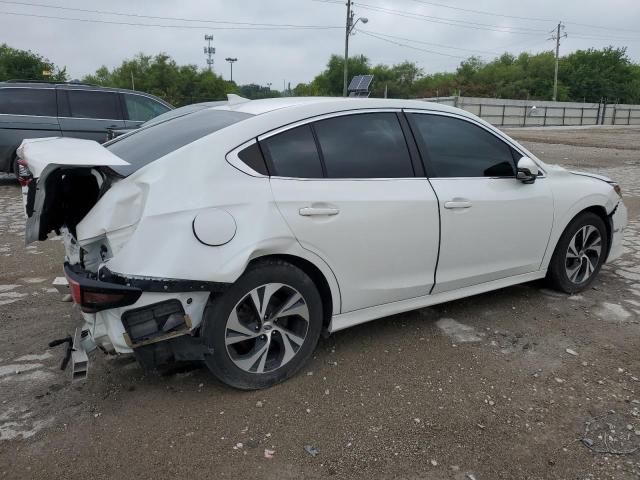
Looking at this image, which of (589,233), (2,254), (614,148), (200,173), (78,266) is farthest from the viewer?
(614,148)

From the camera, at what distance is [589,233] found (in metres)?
4.43

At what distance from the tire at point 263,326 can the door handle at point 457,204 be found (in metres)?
1.08

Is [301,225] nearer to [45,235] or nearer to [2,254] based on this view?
[45,235]

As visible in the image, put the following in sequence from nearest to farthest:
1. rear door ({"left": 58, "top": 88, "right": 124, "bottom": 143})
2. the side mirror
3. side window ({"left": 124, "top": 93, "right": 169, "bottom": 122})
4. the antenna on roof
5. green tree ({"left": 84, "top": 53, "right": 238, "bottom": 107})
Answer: the antenna on roof < the side mirror < rear door ({"left": 58, "top": 88, "right": 124, "bottom": 143}) < side window ({"left": 124, "top": 93, "right": 169, "bottom": 122}) < green tree ({"left": 84, "top": 53, "right": 238, "bottom": 107})

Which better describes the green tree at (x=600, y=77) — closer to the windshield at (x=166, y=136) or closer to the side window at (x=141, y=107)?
the side window at (x=141, y=107)

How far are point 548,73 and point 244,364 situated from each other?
263 ft

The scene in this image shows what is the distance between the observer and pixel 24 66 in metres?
46.8

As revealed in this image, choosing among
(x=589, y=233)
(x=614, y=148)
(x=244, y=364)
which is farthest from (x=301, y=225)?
(x=614, y=148)

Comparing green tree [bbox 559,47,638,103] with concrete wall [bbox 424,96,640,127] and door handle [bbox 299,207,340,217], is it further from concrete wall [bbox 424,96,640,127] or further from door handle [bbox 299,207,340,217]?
door handle [bbox 299,207,340,217]

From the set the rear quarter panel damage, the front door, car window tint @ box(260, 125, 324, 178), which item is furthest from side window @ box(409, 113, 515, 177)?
the rear quarter panel damage

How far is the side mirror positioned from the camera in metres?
3.83

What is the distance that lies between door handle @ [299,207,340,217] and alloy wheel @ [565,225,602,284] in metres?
2.36

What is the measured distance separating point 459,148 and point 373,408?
1888mm

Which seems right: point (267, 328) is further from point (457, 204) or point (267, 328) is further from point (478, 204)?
point (478, 204)
